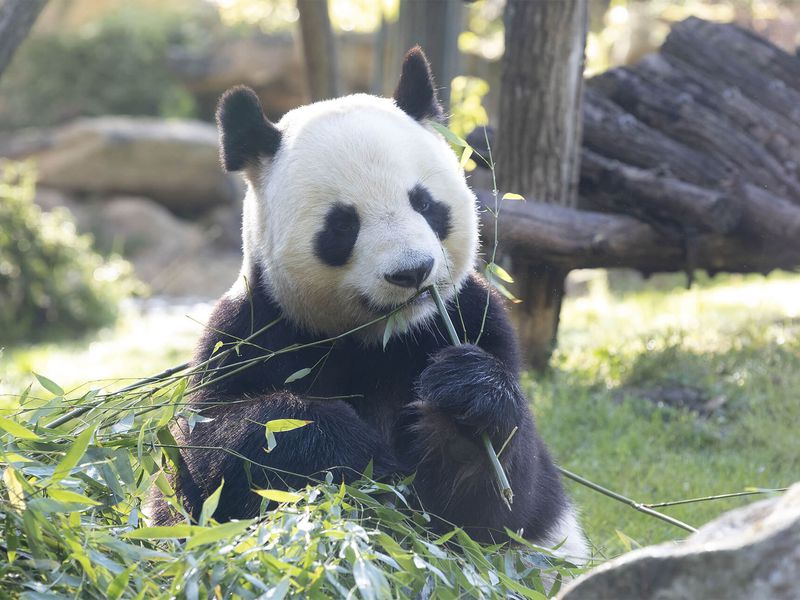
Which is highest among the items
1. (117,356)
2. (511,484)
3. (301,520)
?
(301,520)

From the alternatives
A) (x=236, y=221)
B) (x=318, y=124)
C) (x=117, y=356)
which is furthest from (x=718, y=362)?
(x=236, y=221)

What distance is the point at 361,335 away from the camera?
137 inches

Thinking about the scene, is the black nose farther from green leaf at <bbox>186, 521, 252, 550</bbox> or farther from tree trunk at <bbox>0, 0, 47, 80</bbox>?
tree trunk at <bbox>0, 0, 47, 80</bbox>

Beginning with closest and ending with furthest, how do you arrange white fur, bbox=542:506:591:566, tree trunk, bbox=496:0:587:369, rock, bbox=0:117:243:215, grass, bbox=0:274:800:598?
grass, bbox=0:274:800:598 < white fur, bbox=542:506:591:566 < tree trunk, bbox=496:0:587:369 < rock, bbox=0:117:243:215

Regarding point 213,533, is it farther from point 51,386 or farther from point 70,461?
point 51,386

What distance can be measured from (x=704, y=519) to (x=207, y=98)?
62.2ft

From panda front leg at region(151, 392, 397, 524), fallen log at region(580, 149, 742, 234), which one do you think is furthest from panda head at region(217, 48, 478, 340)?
fallen log at region(580, 149, 742, 234)

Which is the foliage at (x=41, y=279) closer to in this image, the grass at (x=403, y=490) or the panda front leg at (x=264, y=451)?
the grass at (x=403, y=490)

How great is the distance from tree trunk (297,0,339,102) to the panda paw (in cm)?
472

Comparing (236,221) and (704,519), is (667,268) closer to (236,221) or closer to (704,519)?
(704,519)

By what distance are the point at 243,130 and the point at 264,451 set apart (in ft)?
3.81

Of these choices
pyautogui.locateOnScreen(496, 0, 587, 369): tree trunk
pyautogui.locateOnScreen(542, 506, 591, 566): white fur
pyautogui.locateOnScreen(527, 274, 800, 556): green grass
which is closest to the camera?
pyautogui.locateOnScreen(542, 506, 591, 566): white fur

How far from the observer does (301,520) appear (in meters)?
2.52

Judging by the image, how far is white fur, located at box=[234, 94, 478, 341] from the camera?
3.17 meters
